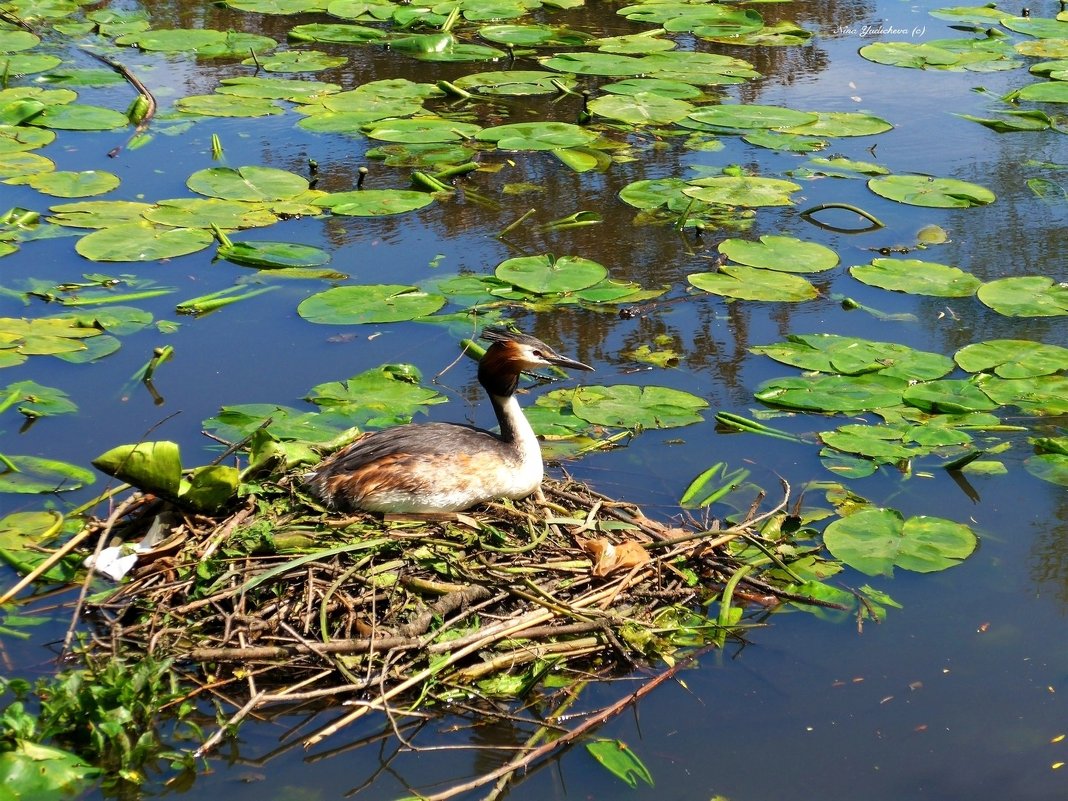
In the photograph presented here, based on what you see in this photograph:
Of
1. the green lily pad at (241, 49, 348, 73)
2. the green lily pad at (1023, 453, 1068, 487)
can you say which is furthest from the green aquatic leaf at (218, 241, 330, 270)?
the green lily pad at (1023, 453, 1068, 487)

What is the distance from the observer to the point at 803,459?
602cm

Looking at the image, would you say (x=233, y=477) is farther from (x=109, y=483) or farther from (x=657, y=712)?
(x=657, y=712)

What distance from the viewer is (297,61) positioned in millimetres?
11617

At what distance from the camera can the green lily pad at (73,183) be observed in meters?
8.66

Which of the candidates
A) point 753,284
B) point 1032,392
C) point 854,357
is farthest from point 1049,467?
point 753,284

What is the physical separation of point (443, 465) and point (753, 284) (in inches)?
117

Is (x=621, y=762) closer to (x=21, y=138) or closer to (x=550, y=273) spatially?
(x=550, y=273)

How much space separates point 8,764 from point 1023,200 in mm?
7324

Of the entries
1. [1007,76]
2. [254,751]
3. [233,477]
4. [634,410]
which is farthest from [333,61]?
[254,751]

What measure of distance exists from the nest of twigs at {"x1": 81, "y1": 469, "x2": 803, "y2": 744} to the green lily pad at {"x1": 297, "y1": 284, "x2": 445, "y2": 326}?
1.96m

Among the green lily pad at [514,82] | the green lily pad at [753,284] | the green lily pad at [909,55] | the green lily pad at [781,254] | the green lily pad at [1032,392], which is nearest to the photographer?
the green lily pad at [1032,392]

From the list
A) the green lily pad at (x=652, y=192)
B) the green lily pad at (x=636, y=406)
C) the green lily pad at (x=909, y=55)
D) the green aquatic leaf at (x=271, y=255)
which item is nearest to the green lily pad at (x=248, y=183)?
the green aquatic leaf at (x=271, y=255)

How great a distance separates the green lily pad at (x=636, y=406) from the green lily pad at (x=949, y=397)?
1017mm

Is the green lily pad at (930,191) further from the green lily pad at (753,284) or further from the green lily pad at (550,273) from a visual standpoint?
the green lily pad at (550,273)
